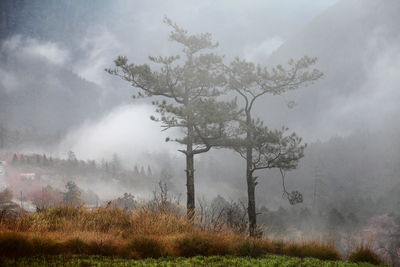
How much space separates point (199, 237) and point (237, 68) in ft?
46.4

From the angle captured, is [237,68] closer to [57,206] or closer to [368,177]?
[57,206]

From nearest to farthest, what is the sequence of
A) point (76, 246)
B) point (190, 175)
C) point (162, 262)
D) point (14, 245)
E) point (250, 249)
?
point (14, 245) < point (162, 262) < point (76, 246) < point (250, 249) < point (190, 175)

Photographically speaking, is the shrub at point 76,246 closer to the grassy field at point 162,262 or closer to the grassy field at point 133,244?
the grassy field at point 133,244

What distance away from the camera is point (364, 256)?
707cm

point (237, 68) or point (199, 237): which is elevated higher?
point (237, 68)

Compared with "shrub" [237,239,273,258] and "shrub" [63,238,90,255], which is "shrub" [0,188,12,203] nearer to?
"shrub" [63,238,90,255]

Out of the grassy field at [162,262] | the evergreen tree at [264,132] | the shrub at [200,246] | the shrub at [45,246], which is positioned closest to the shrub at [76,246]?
the shrub at [45,246]

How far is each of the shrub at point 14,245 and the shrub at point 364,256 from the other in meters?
6.71

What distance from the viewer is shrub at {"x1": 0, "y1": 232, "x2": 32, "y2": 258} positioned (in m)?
5.10

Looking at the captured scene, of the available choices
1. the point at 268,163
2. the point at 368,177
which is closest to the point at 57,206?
the point at 268,163

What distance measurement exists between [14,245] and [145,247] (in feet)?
7.34

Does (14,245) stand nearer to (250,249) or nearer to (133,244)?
(133,244)

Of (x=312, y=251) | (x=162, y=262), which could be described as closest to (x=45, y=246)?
(x=162, y=262)

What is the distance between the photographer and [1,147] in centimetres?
11800
